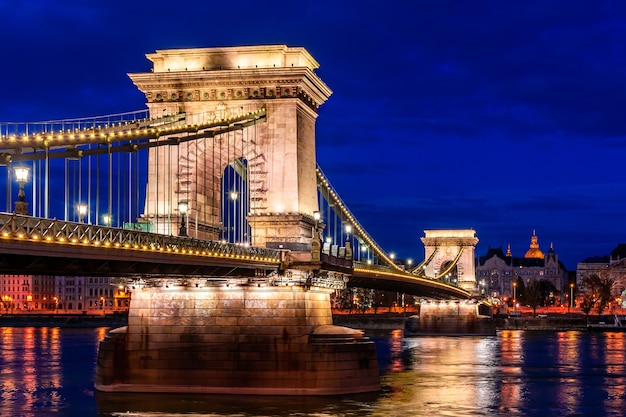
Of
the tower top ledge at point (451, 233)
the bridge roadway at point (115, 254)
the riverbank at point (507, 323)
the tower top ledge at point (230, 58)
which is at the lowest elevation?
the riverbank at point (507, 323)

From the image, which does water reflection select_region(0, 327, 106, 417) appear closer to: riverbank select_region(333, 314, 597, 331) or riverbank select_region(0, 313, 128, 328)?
riverbank select_region(0, 313, 128, 328)

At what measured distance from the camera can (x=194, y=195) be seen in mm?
61906

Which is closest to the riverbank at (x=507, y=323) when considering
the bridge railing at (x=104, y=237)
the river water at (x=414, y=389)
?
the river water at (x=414, y=389)

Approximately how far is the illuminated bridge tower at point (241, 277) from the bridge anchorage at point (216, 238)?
6cm

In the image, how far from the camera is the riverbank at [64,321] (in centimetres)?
16612

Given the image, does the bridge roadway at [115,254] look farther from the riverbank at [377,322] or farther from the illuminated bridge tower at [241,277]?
the riverbank at [377,322]

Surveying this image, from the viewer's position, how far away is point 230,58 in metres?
62.3

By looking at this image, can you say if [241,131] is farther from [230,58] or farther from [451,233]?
[451,233]

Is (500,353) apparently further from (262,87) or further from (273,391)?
(273,391)

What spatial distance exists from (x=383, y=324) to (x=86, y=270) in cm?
12467

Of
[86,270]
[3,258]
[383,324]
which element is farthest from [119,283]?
[383,324]

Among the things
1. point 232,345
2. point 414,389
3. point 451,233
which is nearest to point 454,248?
point 451,233

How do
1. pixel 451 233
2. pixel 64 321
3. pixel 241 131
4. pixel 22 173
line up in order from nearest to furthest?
pixel 22 173
pixel 241 131
pixel 451 233
pixel 64 321

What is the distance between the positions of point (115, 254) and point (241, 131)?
2482 centimetres
